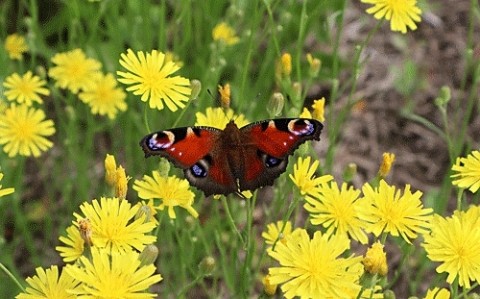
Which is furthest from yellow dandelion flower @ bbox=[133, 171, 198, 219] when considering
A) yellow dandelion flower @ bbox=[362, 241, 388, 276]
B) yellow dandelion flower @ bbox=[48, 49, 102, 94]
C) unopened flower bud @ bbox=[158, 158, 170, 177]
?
yellow dandelion flower @ bbox=[48, 49, 102, 94]

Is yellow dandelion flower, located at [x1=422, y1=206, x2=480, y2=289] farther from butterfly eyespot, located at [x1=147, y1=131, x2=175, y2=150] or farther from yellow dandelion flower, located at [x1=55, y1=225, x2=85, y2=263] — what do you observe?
yellow dandelion flower, located at [x1=55, y1=225, x2=85, y2=263]

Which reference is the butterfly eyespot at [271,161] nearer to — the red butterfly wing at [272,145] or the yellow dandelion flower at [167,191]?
the red butterfly wing at [272,145]

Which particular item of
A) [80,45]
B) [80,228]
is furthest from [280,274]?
[80,45]

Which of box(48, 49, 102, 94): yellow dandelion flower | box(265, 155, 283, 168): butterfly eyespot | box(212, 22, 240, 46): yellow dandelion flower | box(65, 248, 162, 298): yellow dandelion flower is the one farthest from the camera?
box(212, 22, 240, 46): yellow dandelion flower

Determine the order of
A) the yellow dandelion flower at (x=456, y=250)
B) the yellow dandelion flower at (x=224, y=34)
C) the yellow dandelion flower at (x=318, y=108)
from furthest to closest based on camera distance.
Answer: the yellow dandelion flower at (x=224, y=34) → the yellow dandelion flower at (x=318, y=108) → the yellow dandelion flower at (x=456, y=250)

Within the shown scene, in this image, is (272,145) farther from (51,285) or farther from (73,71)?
(73,71)

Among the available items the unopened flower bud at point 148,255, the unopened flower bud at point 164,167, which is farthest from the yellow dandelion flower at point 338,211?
the unopened flower bud at point 148,255
